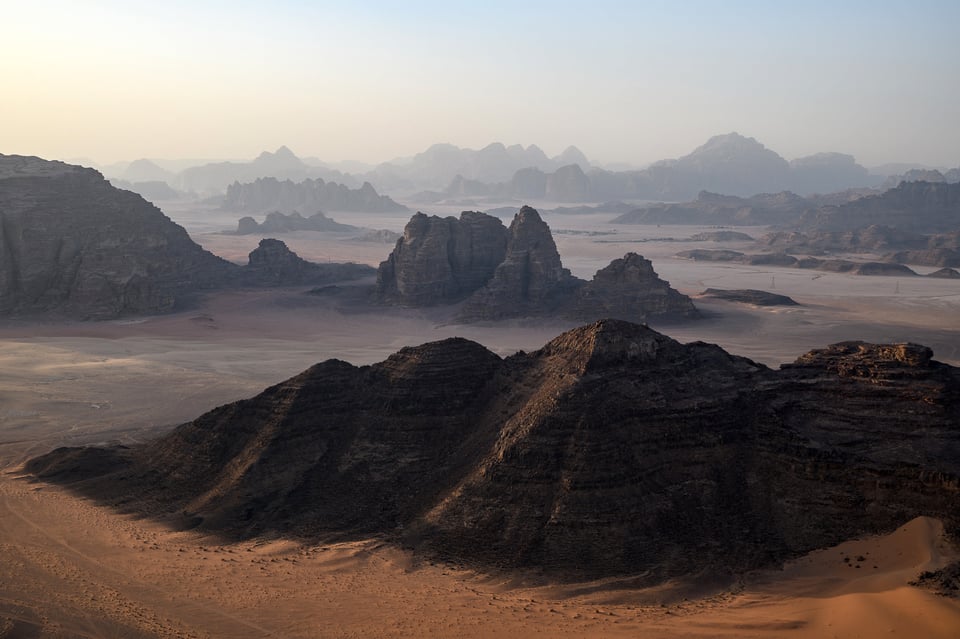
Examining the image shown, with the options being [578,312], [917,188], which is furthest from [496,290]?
[917,188]

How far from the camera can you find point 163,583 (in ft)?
71.3

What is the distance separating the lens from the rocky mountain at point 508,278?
7094 cm

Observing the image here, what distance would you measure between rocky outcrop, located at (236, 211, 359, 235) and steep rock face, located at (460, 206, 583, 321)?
101289 millimetres

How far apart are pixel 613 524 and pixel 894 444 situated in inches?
349

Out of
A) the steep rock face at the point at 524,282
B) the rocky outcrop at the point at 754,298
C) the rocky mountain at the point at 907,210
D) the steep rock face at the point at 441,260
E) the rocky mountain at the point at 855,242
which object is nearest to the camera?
the steep rock face at the point at 524,282

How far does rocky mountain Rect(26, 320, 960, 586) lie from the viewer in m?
22.5

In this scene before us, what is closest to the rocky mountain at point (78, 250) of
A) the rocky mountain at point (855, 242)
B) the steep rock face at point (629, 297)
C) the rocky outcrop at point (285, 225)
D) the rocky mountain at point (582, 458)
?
the steep rock face at point (629, 297)

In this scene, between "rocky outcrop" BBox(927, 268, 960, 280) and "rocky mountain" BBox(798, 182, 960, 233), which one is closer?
"rocky outcrop" BBox(927, 268, 960, 280)

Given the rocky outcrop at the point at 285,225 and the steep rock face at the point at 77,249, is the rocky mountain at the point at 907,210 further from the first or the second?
the steep rock face at the point at 77,249

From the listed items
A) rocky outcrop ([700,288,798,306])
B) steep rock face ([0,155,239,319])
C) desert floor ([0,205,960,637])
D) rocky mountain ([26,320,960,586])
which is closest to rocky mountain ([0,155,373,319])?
steep rock face ([0,155,239,319])

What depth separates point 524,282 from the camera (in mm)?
74938

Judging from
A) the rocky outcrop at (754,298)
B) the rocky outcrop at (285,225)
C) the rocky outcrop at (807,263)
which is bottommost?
the rocky outcrop at (754,298)

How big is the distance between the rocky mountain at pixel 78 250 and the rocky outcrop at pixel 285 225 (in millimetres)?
80990

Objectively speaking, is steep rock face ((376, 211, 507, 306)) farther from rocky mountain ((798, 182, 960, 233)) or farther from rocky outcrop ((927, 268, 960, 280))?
rocky mountain ((798, 182, 960, 233))
